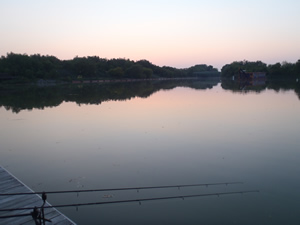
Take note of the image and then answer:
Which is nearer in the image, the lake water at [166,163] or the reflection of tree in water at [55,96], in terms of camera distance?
the lake water at [166,163]

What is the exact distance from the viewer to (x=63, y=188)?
6523 millimetres

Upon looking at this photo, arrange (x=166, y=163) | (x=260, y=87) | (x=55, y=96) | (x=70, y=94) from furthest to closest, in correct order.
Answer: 1. (x=260, y=87)
2. (x=70, y=94)
3. (x=55, y=96)
4. (x=166, y=163)

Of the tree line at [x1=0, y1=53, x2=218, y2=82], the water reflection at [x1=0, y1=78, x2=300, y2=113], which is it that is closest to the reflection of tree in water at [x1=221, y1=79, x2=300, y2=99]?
the water reflection at [x1=0, y1=78, x2=300, y2=113]

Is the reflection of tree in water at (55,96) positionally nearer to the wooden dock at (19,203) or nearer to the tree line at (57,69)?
the wooden dock at (19,203)

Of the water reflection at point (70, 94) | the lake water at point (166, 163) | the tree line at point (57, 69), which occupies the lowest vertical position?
the water reflection at point (70, 94)

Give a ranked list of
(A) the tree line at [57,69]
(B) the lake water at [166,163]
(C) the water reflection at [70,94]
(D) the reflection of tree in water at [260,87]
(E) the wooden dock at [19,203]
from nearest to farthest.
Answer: (E) the wooden dock at [19,203], (B) the lake water at [166,163], (C) the water reflection at [70,94], (D) the reflection of tree in water at [260,87], (A) the tree line at [57,69]

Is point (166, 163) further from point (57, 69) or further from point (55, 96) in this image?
point (57, 69)

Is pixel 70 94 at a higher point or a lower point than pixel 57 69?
lower

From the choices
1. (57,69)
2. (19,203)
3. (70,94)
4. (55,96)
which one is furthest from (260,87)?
(57,69)

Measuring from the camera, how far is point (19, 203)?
5.22 meters

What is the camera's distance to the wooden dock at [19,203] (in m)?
4.55

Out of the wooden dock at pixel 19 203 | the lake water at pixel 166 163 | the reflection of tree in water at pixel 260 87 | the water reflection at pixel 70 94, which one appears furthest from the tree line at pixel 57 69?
the wooden dock at pixel 19 203

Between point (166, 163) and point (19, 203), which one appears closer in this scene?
point (19, 203)

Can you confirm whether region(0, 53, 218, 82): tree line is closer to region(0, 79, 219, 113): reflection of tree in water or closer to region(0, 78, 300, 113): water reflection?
region(0, 78, 300, 113): water reflection
